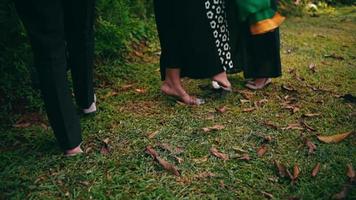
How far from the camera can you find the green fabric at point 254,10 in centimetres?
291

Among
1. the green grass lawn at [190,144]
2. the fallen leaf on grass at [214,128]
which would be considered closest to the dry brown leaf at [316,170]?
the green grass lawn at [190,144]

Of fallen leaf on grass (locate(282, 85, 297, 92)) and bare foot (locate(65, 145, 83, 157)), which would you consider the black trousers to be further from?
fallen leaf on grass (locate(282, 85, 297, 92))

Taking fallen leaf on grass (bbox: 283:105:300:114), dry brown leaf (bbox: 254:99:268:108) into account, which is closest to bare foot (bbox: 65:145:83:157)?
dry brown leaf (bbox: 254:99:268:108)

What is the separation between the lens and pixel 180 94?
10.1 ft

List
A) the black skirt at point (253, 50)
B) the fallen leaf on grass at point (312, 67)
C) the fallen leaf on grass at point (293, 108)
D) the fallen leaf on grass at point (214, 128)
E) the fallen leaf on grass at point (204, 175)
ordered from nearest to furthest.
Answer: the fallen leaf on grass at point (204, 175) < the fallen leaf on grass at point (214, 128) < the fallen leaf on grass at point (293, 108) < the black skirt at point (253, 50) < the fallen leaf on grass at point (312, 67)

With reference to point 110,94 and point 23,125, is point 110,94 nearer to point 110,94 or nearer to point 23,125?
point 110,94

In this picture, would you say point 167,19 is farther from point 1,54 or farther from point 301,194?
point 301,194

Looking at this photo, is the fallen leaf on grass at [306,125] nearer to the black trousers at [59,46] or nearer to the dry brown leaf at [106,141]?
the dry brown leaf at [106,141]

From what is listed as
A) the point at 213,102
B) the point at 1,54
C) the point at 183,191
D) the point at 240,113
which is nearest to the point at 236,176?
the point at 183,191

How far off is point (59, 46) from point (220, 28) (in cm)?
136

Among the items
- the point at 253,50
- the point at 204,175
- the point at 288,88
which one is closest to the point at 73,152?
the point at 204,175

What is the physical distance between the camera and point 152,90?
340 cm

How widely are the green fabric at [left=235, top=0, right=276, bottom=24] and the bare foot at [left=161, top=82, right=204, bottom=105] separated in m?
0.69

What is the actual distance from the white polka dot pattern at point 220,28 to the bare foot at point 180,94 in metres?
0.36
